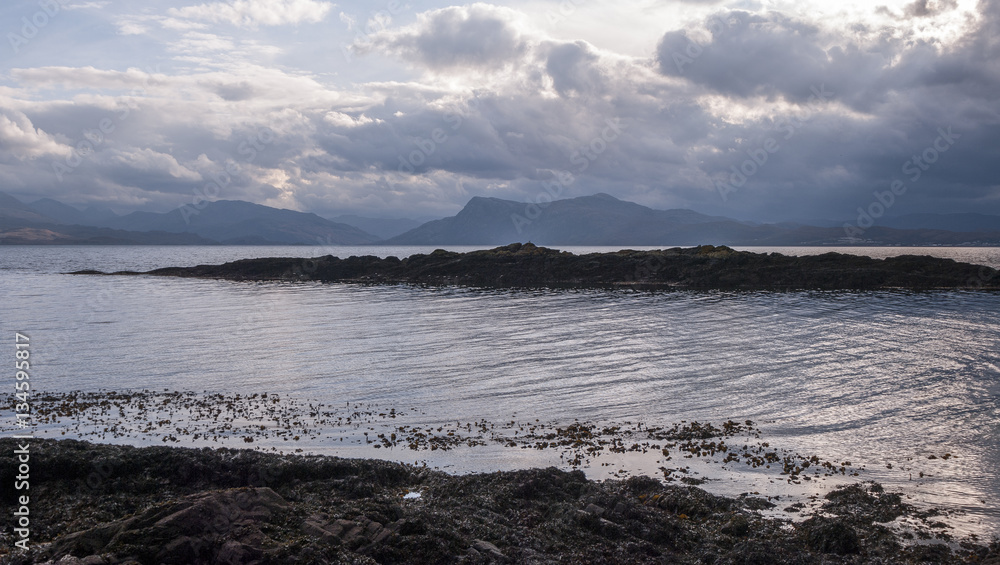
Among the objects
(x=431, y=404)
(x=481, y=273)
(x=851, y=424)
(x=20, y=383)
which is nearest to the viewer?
(x=851, y=424)

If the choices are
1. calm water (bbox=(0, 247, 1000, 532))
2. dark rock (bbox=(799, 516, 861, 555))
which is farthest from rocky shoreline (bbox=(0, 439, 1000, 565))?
calm water (bbox=(0, 247, 1000, 532))

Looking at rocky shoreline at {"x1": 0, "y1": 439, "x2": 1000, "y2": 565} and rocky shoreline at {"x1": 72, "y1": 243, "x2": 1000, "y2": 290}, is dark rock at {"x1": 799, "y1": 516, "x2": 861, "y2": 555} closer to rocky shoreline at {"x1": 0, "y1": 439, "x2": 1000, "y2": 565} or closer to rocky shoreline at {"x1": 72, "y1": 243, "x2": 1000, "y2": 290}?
rocky shoreline at {"x1": 0, "y1": 439, "x2": 1000, "y2": 565}

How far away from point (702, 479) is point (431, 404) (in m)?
10.6

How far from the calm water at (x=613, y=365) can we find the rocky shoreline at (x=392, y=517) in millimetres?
2042

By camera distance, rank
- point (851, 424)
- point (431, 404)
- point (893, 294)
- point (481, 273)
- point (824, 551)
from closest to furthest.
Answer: point (824, 551), point (851, 424), point (431, 404), point (893, 294), point (481, 273)

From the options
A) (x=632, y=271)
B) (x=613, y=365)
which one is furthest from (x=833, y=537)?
(x=632, y=271)

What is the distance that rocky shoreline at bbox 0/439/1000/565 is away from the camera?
922 cm

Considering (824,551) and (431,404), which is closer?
(824,551)

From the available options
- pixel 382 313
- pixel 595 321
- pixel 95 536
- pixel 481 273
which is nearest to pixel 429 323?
pixel 382 313

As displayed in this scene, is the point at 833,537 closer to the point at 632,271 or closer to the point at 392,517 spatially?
the point at 392,517

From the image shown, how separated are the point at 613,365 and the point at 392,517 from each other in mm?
19340

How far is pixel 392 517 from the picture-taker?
35.6 feet

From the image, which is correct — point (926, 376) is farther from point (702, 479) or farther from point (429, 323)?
point (429, 323)

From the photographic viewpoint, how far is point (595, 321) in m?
44.5
